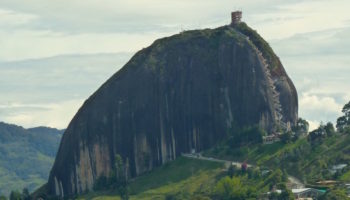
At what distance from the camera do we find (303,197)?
200 meters

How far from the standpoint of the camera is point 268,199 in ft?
652

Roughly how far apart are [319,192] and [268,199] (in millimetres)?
10498

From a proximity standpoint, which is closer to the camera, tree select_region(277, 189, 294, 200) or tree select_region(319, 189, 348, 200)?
tree select_region(319, 189, 348, 200)

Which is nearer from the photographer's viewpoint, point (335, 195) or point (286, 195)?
point (335, 195)

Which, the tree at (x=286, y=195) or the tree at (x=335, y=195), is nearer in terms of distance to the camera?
the tree at (x=335, y=195)

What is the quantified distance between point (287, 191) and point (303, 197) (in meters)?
6.43

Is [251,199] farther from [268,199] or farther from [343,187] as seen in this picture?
[343,187]

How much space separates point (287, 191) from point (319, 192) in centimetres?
807

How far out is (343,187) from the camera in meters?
197

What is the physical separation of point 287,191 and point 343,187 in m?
12.0

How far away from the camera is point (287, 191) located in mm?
194625

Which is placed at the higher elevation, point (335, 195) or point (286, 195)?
point (286, 195)

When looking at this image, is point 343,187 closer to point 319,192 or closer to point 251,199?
point 319,192

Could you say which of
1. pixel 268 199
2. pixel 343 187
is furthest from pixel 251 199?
pixel 343 187
